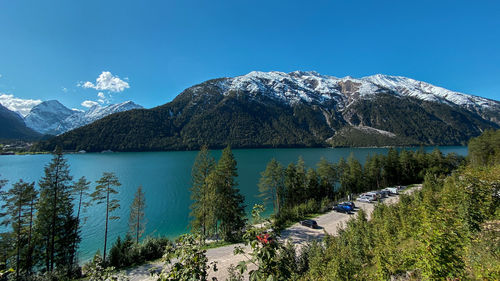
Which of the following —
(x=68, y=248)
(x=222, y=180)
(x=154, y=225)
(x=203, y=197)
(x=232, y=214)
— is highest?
(x=222, y=180)

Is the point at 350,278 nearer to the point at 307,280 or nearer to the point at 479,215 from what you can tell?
the point at 307,280

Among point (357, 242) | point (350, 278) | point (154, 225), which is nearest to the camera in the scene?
point (350, 278)

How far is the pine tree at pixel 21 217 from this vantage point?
723 inches

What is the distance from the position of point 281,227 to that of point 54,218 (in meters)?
27.9

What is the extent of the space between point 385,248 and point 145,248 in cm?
2225

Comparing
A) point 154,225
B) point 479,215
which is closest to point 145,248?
point 154,225

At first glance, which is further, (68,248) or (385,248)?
(68,248)

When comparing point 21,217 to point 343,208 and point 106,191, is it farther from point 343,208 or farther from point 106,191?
point 343,208

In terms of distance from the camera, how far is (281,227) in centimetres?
416

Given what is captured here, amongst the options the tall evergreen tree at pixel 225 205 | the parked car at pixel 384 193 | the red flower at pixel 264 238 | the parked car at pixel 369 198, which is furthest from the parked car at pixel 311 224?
the red flower at pixel 264 238

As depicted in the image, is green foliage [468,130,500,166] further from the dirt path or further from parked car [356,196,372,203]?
the dirt path

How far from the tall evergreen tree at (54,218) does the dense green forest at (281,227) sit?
9 cm

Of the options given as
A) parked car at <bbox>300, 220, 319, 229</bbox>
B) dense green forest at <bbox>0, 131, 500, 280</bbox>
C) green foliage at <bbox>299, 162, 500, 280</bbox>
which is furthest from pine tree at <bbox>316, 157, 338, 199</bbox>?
green foliage at <bbox>299, 162, 500, 280</bbox>

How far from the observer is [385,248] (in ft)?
34.9
